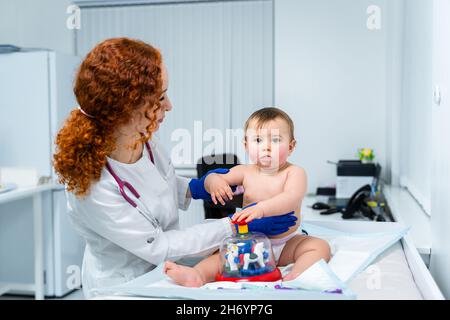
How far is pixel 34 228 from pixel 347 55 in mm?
2240

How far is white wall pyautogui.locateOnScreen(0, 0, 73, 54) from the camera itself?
3.83m

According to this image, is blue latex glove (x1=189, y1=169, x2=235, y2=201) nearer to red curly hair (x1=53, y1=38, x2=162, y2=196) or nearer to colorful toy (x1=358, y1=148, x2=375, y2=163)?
red curly hair (x1=53, y1=38, x2=162, y2=196)

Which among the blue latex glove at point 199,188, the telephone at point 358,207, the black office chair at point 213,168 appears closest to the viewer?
the blue latex glove at point 199,188

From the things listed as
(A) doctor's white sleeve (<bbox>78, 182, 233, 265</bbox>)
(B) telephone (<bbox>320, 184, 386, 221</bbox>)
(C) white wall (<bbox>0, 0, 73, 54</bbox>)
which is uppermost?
(C) white wall (<bbox>0, 0, 73, 54</bbox>)

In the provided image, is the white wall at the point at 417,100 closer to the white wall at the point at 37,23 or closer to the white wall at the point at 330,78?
the white wall at the point at 330,78

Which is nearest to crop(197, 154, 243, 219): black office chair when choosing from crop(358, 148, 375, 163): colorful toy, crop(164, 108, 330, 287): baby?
crop(358, 148, 375, 163): colorful toy

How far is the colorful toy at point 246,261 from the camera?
114 cm

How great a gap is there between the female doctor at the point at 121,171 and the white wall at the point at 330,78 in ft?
6.73

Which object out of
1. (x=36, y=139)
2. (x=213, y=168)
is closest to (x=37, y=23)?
(x=36, y=139)

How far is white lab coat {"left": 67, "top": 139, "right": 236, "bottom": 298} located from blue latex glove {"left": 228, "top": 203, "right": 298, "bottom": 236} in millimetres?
117

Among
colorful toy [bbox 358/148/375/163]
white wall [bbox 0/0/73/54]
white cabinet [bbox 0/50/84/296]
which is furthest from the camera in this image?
white wall [bbox 0/0/73/54]

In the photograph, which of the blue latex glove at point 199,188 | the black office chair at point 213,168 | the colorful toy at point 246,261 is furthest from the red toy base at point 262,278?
the black office chair at point 213,168
